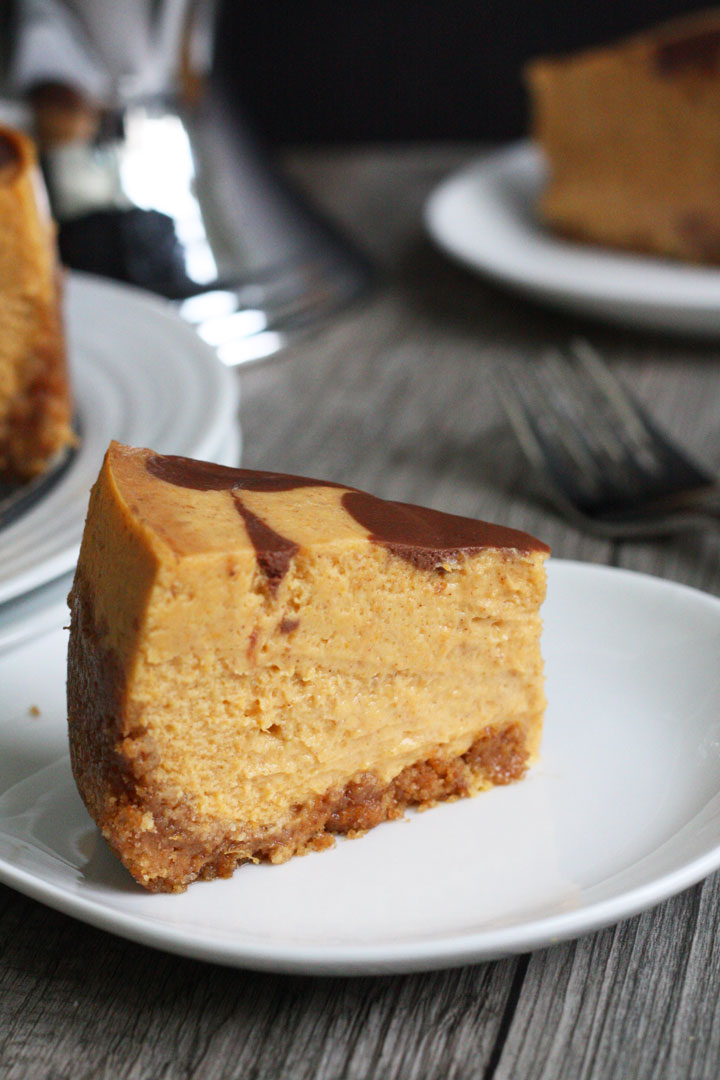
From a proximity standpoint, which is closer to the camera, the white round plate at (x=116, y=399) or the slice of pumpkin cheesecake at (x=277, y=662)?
the slice of pumpkin cheesecake at (x=277, y=662)

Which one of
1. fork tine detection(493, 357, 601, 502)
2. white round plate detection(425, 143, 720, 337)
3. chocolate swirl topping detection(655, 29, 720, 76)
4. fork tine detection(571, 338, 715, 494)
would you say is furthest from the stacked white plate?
chocolate swirl topping detection(655, 29, 720, 76)

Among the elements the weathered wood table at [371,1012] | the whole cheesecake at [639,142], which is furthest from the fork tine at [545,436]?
the weathered wood table at [371,1012]

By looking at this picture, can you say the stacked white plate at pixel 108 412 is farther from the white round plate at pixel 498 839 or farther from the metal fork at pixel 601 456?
the metal fork at pixel 601 456

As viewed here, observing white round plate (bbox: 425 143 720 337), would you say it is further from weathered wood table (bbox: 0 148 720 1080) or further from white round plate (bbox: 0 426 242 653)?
weathered wood table (bbox: 0 148 720 1080)

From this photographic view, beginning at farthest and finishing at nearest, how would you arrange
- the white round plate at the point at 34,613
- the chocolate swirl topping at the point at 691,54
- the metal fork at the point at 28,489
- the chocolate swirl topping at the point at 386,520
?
1. the chocolate swirl topping at the point at 691,54
2. the metal fork at the point at 28,489
3. the white round plate at the point at 34,613
4. the chocolate swirl topping at the point at 386,520

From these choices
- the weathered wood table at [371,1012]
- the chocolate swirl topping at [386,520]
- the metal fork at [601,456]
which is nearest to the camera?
the weathered wood table at [371,1012]

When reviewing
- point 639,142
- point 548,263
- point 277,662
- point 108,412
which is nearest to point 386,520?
point 277,662
